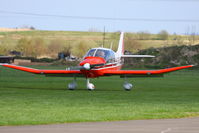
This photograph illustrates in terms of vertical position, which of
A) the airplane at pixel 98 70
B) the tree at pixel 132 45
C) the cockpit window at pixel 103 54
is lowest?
the tree at pixel 132 45

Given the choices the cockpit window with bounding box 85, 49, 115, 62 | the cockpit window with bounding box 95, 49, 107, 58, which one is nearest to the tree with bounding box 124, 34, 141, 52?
the cockpit window with bounding box 85, 49, 115, 62

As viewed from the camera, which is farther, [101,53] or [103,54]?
[103,54]

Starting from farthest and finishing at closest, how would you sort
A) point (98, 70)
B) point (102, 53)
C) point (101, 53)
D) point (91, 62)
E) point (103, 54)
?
point (103, 54), point (102, 53), point (101, 53), point (98, 70), point (91, 62)

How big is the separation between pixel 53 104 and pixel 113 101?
2929 millimetres

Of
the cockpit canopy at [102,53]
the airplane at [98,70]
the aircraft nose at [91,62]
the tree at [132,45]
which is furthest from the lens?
the tree at [132,45]

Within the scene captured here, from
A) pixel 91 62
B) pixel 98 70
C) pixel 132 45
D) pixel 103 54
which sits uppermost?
pixel 103 54

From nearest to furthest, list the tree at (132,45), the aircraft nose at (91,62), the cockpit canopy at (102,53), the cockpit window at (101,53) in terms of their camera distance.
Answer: the aircraft nose at (91,62)
the cockpit canopy at (102,53)
the cockpit window at (101,53)
the tree at (132,45)

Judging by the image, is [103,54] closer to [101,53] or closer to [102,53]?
[102,53]

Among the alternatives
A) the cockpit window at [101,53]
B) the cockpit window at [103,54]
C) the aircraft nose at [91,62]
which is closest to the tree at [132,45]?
the cockpit window at [103,54]

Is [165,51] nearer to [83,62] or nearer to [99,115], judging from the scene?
[83,62]

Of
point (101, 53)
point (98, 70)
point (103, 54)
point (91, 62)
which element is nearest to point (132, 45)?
point (103, 54)

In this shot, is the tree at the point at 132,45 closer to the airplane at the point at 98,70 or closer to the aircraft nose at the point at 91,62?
the airplane at the point at 98,70

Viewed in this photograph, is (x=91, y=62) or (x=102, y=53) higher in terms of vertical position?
(x=102, y=53)

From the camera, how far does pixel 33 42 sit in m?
167
